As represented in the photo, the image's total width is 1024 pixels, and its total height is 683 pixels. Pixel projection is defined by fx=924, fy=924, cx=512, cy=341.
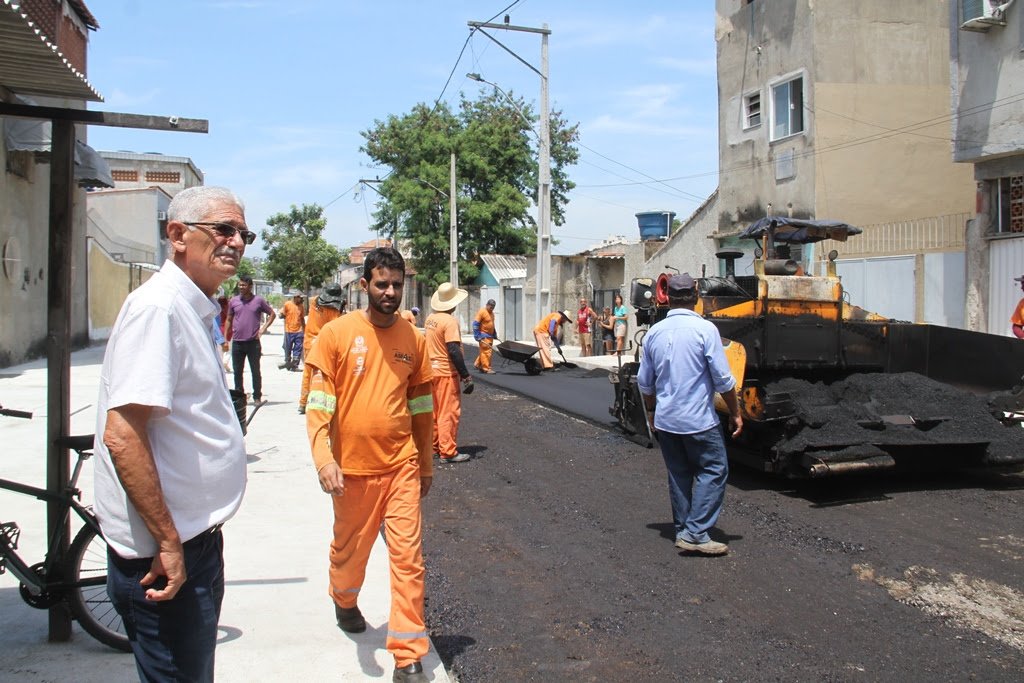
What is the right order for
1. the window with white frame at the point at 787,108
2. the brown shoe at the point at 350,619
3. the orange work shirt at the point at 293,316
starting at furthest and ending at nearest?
the window with white frame at the point at 787,108 → the orange work shirt at the point at 293,316 → the brown shoe at the point at 350,619

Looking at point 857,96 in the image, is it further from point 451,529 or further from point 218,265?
point 218,265

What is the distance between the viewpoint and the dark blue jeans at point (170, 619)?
2451 millimetres

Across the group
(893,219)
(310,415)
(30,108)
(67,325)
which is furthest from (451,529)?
(893,219)

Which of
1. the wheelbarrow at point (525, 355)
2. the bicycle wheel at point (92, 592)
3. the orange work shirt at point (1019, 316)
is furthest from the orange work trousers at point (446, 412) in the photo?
the wheelbarrow at point (525, 355)

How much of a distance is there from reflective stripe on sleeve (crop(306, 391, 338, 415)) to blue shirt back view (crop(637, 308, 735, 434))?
2557 mm

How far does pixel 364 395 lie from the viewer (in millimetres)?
4242

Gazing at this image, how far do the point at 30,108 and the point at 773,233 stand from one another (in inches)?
280

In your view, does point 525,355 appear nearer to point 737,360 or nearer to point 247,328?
point 247,328

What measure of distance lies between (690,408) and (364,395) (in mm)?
2487

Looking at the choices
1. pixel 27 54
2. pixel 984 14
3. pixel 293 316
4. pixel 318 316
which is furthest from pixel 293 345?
pixel 984 14

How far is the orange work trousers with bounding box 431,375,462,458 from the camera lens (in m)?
9.05

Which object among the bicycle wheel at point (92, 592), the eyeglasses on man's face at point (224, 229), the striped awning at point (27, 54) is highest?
the striped awning at point (27, 54)

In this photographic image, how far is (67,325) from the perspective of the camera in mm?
4027

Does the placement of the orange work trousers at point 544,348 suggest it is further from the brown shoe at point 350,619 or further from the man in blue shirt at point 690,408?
the brown shoe at point 350,619
